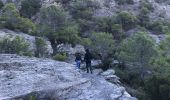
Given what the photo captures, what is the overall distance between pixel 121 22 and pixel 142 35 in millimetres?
29434

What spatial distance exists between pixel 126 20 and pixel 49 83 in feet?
189

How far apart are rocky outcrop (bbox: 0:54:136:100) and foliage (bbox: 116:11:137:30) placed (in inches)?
2035

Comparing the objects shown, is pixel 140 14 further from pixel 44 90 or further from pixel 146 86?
pixel 44 90

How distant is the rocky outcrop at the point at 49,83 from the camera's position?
3244cm

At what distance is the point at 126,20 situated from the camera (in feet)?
296

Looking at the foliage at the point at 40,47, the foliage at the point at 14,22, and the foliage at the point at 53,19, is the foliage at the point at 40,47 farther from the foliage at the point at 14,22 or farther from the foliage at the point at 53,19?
the foliage at the point at 53,19

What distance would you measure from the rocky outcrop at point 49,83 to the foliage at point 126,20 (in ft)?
170

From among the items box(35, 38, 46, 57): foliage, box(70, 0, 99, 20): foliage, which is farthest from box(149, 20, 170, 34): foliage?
box(35, 38, 46, 57): foliage

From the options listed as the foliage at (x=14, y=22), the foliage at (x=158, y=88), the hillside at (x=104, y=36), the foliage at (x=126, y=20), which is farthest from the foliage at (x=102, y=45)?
the foliage at (x=126, y=20)

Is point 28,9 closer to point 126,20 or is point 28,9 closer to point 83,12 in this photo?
point 83,12

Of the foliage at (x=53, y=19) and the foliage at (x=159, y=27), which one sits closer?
the foliage at (x=53, y=19)

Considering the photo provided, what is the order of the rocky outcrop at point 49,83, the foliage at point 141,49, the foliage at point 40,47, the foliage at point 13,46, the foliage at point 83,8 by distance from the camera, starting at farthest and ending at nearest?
1. the foliage at point 83,8
2. the foliage at point 40,47
3. the foliage at point 141,49
4. the foliage at point 13,46
5. the rocky outcrop at point 49,83

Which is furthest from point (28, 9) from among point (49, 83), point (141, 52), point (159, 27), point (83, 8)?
point (49, 83)

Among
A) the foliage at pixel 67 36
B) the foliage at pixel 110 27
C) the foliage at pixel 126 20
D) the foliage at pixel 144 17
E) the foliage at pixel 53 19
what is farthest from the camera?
the foliage at pixel 144 17
